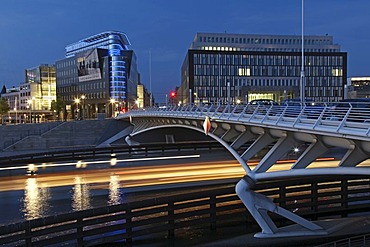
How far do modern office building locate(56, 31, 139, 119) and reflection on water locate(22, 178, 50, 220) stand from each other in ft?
290

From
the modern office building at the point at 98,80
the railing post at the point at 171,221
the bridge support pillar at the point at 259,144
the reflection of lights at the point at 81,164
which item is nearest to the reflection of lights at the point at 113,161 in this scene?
the reflection of lights at the point at 81,164

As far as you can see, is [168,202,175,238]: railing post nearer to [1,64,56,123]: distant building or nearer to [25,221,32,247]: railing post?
[25,221,32,247]: railing post

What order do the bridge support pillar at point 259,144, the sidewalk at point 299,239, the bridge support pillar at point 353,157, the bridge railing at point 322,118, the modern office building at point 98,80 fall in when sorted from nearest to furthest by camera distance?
the bridge railing at point 322,118 < the bridge support pillar at point 353,157 < the sidewalk at point 299,239 < the bridge support pillar at point 259,144 < the modern office building at point 98,80

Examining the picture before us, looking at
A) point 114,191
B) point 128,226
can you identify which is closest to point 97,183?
point 114,191

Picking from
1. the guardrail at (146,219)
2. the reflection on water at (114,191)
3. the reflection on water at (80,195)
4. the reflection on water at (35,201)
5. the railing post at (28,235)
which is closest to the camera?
the railing post at (28,235)

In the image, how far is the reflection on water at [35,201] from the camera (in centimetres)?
1736

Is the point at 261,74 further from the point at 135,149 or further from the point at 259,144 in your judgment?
the point at 259,144

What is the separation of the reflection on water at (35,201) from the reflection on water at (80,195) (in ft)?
4.38

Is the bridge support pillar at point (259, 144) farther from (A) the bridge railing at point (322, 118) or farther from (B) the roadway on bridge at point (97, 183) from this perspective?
(B) the roadway on bridge at point (97, 183)

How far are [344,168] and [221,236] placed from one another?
476 cm

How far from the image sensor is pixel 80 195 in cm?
2086

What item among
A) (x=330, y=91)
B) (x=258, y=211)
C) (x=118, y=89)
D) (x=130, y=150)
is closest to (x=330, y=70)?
(x=330, y=91)

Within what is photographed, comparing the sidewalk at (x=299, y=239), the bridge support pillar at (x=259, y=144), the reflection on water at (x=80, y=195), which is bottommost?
the reflection on water at (x=80, y=195)

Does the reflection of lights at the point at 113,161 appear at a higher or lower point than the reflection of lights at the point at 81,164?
higher
